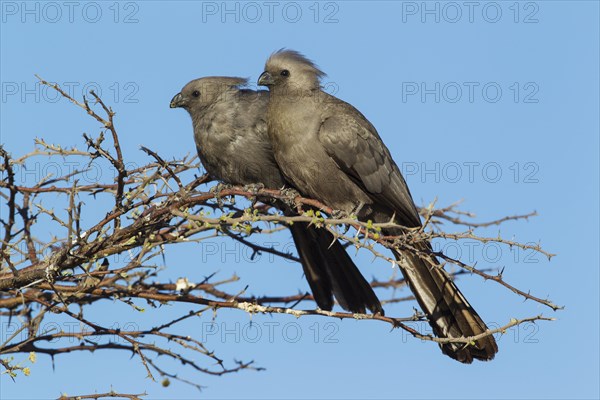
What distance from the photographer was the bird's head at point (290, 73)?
5.85 m

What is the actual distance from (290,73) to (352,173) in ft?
3.29

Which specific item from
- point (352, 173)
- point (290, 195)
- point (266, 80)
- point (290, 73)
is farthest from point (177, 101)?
point (352, 173)

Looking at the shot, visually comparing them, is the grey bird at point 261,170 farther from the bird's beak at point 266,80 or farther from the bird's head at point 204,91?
the bird's beak at point 266,80

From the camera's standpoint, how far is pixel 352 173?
5434mm

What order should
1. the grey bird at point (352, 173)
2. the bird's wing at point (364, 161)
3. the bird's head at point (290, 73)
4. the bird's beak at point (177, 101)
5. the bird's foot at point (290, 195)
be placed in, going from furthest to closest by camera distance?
the bird's beak at point (177, 101)
the bird's head at point (290, 73)
the bird's wing at point (364, 161)
the grey bird at point (352, 173)
the bird's foot at point (290, 195)

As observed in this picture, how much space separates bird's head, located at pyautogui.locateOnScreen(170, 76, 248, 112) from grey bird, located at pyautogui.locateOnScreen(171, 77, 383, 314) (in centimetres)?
7

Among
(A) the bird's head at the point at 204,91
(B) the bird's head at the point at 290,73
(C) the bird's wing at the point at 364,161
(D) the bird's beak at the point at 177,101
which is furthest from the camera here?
(D) the bird's beak at the point at 177,101

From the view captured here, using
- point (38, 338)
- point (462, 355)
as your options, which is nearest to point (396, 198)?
point (462, 355)

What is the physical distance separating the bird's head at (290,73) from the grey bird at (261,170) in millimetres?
269

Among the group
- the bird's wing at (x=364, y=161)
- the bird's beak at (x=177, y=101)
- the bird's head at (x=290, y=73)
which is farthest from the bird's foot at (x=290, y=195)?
the bird's beak at (x=177, y=101)

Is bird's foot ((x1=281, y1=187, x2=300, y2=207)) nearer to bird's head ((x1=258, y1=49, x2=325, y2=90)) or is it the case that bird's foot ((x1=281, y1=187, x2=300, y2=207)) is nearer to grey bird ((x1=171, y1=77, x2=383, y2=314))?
grey bird ((x1=171, y1=77, x2=383, y2=314))

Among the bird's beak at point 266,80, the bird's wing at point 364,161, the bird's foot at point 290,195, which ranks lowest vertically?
the bird's foot at point 290,195

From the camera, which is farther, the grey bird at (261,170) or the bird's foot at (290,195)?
the grey bird at (261,170)

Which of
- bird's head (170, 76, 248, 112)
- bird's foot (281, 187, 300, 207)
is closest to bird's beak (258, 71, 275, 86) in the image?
bird's head (170, 76, 248, 112)
